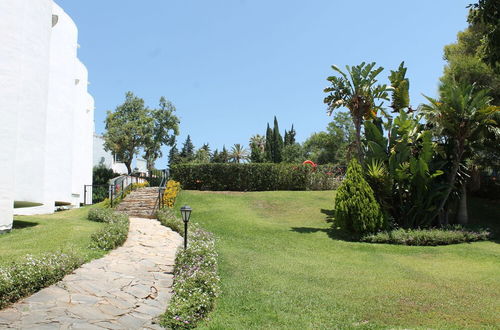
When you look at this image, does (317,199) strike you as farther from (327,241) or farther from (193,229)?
(193,229)

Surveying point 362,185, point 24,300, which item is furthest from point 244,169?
point 24,300

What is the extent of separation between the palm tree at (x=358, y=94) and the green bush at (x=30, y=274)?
12.3 m

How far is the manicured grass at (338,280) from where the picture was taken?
662 centimetres

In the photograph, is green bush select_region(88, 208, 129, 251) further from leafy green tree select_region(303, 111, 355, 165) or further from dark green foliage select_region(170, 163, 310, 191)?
leafy green tree select_region(303, 111, 355, 165)

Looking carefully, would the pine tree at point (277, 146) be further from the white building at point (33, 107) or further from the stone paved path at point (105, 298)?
the stone paved path at point (105, 298)

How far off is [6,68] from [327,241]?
11.9 meters

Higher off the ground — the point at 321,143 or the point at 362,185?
the point at 321,143

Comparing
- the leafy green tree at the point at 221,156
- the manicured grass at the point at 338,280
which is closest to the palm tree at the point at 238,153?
the leafy green tree at the point at 221,156

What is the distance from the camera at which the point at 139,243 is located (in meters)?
12.0

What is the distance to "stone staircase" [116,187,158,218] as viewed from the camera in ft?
60.8

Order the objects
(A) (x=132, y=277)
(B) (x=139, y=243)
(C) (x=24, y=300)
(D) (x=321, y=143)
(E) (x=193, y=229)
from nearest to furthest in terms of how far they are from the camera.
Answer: (C) (x=24, y=300) < (A) (x=132, y=277) < (B) (x=139, y=243) < (E) (x=193, y=229) < (D) (x=321, y=143)

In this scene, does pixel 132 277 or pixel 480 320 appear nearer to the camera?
pixel 480 320

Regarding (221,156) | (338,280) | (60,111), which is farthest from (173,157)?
(338,280)

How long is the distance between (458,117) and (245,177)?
1288cm
